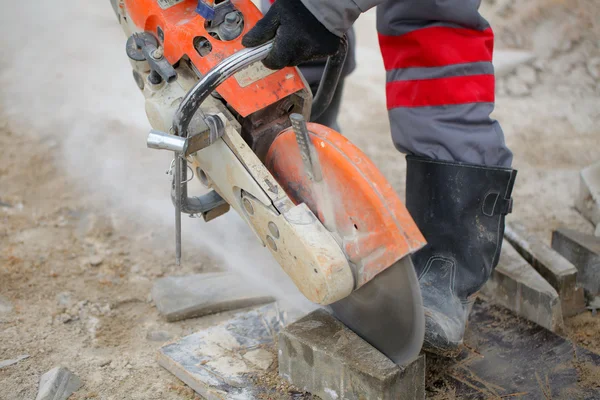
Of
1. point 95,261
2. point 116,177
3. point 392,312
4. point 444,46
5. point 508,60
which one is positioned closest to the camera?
point 392,312

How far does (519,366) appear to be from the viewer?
7.65ft

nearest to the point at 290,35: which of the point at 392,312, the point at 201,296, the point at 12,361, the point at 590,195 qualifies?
the point at 392,312

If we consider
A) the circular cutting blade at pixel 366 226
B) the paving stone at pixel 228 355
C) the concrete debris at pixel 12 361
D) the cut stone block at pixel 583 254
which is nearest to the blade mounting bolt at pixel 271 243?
the circular cutting blade at pixel 366 226

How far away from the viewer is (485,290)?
9.03 ft

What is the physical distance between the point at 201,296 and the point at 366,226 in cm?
112

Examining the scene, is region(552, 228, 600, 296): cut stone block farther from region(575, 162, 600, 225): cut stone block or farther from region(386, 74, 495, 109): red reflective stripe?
region(386, 74, 495, 109): red reflective stripe

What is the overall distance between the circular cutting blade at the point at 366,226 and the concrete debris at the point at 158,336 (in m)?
0.84

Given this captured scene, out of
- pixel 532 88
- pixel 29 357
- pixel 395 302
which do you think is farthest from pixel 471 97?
pixel 532 88

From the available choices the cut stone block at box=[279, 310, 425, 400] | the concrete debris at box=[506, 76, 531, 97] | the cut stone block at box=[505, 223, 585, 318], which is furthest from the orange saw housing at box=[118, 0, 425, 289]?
the concrete debris at box=[506, 76, 531, 97]

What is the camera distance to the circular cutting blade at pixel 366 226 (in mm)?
1812

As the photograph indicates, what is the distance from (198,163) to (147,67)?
14.0 inches

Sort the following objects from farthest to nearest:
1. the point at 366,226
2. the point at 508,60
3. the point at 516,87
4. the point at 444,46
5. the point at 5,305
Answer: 1. the point at 508,60
2. the point at 516,87
3. the point at 5,305
4. the point at 444,46
5. the point at 366,226

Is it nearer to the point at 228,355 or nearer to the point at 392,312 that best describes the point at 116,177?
the point at 228,355

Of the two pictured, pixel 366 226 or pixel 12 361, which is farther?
pixel 12 361
